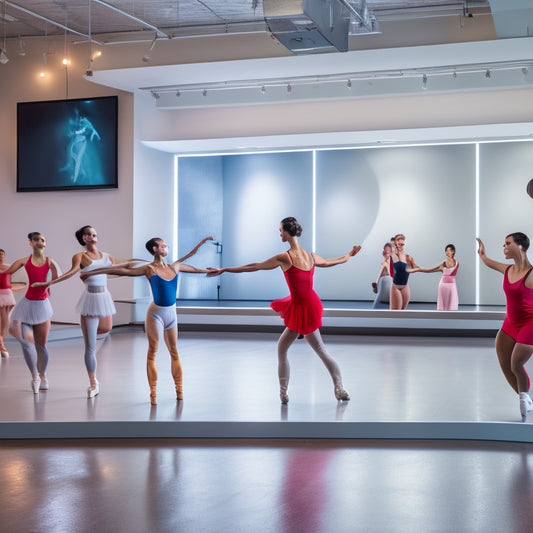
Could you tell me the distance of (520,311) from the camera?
21.5 feet

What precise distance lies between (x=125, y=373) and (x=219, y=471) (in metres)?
4.23

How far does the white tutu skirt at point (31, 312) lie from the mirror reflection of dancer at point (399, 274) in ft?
22.9

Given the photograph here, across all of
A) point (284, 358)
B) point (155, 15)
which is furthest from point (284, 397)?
point (155, 15)

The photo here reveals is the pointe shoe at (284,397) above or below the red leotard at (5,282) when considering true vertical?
below

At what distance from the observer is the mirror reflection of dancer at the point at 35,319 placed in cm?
810

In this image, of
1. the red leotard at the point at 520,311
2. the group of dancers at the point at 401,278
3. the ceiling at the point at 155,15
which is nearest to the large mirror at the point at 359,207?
the group of dancers at the point at 401,278

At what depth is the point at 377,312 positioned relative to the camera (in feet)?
46.4

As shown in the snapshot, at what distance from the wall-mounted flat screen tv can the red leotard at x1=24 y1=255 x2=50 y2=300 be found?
6.55m

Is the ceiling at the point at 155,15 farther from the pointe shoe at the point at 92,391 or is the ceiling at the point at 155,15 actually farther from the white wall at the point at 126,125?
the pointe shoe at the point at 92,391

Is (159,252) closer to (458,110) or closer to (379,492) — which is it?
(379,492)

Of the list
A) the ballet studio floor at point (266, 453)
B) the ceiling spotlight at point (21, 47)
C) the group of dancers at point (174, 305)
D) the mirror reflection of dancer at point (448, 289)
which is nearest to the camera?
the ballet studio floor at point (266, 453)

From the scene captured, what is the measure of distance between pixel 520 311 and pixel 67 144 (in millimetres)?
10561

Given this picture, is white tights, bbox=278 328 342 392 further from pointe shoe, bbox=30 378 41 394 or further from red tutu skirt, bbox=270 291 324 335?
pointe shoe, bbox=30 378 41 394

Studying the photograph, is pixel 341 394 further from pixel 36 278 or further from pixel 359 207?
pixel 359 207
